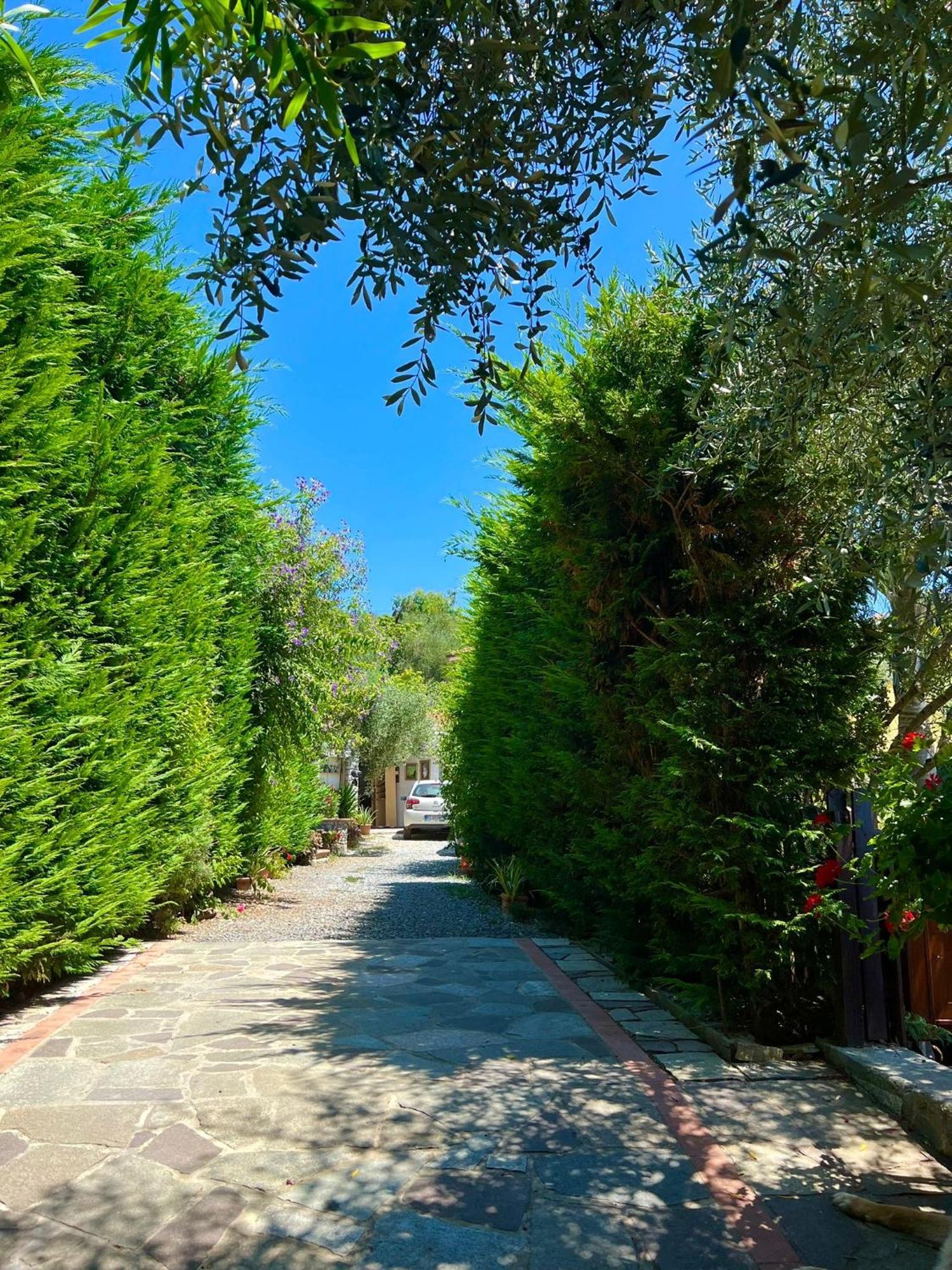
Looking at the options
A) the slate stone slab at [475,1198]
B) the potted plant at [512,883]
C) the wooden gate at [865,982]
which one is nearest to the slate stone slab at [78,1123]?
the slate stone slab at [475,1198]

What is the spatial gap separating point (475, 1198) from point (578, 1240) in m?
0.45

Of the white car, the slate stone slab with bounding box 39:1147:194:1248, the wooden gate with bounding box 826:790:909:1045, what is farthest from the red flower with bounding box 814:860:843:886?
the white car

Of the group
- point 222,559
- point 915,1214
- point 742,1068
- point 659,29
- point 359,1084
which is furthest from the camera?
point 222,559

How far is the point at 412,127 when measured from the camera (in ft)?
11.0

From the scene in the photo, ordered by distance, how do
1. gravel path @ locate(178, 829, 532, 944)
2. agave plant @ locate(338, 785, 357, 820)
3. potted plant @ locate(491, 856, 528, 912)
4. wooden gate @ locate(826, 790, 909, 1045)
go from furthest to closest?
agave plant @ locate(338, 785, 357, 820)
potted plant @ locate(491, 856, 528, 912)
gravel path @ locate(178, 829, 532, 944)
wooden gate @ locate(826, 790, 909, 1045)

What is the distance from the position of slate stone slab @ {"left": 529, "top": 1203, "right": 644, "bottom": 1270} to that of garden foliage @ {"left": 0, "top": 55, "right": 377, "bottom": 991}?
3.61 m

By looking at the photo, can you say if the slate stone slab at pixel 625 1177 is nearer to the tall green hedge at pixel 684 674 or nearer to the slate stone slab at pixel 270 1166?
the slate stone slab at pixel 270 1166

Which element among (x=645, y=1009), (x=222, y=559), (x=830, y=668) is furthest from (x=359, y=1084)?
(x=222, y=559)

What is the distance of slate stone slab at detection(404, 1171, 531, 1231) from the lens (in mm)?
3258

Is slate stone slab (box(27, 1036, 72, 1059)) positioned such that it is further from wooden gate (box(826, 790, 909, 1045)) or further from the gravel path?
wooden gate (box(826, 790, 909, 1045))

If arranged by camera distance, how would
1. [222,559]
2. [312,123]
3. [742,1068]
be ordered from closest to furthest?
[312,123]
[742,1068]
[222,559]

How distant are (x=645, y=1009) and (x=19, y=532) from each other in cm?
504

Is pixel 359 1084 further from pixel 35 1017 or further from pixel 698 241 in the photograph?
pixel 698 241

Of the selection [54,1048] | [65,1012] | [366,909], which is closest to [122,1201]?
[54,1048]
